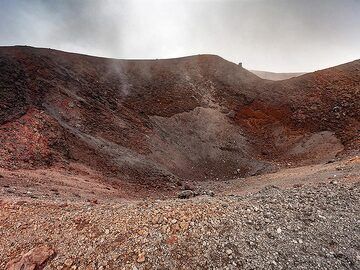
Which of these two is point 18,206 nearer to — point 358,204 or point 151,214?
point 151,214

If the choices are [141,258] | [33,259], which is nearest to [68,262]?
[33,259]

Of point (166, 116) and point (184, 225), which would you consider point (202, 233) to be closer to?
point (184, 225)

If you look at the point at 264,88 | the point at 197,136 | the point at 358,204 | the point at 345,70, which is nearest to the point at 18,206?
the point at 358,204

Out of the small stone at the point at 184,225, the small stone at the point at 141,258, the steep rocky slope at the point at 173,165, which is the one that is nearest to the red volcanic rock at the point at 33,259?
the steep rocky slope at the point at 173,165

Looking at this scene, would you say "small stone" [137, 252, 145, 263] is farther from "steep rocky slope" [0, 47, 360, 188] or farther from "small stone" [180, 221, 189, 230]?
"steep rocky slope" [0, 47, 360, 188]

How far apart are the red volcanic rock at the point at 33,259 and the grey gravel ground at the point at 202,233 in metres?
0.13

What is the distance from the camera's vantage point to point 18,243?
880 cm

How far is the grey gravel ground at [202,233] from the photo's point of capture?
741 cm

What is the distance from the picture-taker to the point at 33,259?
8039 mm

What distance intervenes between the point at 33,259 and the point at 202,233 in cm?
410

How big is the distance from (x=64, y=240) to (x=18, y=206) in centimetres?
265

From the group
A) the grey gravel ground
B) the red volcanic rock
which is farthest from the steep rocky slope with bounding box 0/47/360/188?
the red volcanic rock

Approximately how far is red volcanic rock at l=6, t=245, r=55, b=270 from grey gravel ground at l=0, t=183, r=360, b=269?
0.13 m

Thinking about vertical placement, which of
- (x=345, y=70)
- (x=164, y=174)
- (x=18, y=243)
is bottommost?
(x=164, y=174)
